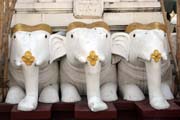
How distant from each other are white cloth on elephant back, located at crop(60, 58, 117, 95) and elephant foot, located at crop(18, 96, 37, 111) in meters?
0.26

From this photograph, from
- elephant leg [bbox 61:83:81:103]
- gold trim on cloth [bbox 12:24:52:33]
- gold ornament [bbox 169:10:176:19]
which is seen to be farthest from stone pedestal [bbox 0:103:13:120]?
gold ornament [bbox 169:10:176:19]

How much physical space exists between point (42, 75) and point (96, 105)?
0.40 meters

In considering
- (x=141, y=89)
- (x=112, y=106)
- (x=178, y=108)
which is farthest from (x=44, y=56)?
(x=178, y=108)

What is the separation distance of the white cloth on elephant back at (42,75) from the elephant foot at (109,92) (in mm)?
274

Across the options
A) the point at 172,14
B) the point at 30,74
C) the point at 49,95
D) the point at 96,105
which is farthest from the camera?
the point at 172,14

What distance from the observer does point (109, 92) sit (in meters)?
1.76

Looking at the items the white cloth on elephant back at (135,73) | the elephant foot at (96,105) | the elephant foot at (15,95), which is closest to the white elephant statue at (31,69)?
the elephant foot at (15,95)

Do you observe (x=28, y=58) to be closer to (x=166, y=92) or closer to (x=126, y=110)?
(x=126, y=110)

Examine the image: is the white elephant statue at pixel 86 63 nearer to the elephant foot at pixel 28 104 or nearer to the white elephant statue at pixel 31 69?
the white elephant statue at pixel 31 69

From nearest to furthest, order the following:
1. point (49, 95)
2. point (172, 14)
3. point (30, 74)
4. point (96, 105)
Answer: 1. point (96, 105)
2. point (30, 74)
3. point (49, 95)
4. point (172, 14)

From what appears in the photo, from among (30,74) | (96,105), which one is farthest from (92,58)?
(30,74)

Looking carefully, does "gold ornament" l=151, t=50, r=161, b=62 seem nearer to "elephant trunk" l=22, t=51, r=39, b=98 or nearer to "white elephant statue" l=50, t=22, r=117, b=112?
"white elephant statue" l=50, t=22, r=117, b=112

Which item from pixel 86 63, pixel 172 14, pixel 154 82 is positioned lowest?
pixel 154 82

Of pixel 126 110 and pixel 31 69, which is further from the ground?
pixel 31 69
